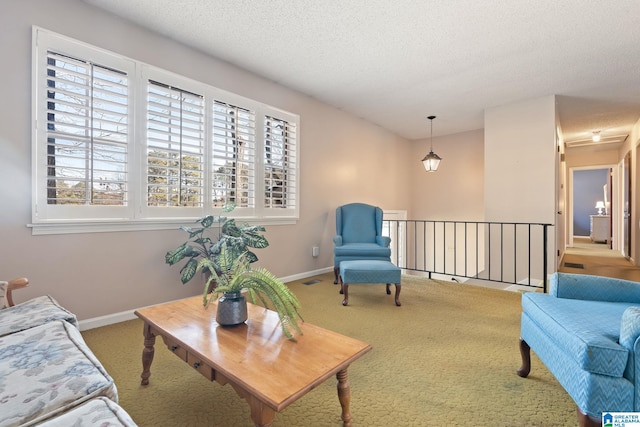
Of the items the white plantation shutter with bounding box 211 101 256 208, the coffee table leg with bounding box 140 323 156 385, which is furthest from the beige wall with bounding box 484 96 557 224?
the coffee table leg with bounding box 140 323 156 385

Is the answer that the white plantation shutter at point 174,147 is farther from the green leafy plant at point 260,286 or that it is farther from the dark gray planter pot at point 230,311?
the dark gray planter pot at point 230,311

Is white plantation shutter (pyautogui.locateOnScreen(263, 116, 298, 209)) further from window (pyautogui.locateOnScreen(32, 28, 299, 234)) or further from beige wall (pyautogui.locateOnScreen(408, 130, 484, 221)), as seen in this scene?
beige wall (pyautogui.locateOnScreen(408, 130, 484, 221))

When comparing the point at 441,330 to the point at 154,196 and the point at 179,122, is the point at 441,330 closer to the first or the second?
the point at 154,196

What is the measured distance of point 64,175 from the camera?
7.25 feet

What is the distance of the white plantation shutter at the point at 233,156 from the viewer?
3.12 metres

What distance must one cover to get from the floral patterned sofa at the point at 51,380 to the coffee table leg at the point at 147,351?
0.31 meters

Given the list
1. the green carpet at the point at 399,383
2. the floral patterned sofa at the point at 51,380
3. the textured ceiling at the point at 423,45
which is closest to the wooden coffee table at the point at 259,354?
the green carpet at the point at 399,383

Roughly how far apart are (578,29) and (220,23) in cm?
315

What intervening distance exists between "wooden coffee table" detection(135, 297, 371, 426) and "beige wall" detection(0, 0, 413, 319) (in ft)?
3.79

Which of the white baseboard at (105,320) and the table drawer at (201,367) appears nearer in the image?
the table drawer at (201,367)

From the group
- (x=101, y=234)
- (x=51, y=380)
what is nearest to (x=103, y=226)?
(x=101, y=234)

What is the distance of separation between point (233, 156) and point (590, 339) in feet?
10.3

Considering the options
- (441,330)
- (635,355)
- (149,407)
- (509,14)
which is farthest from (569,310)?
(509,14)

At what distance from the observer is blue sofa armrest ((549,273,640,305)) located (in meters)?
1.55
